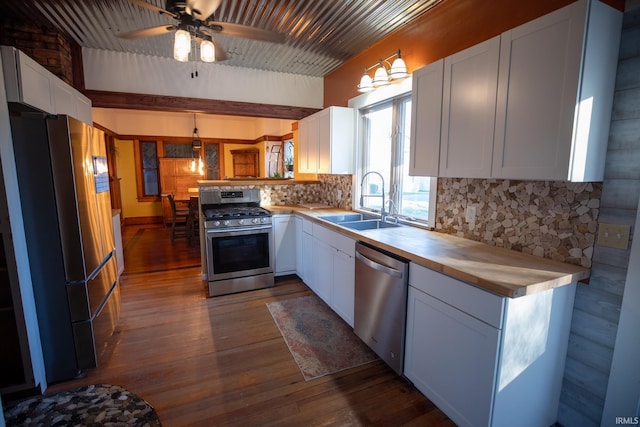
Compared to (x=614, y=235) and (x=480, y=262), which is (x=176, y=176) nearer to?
(x=480, y=262)

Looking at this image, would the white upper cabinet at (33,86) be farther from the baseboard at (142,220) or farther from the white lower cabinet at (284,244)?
the baseboard at (142,220)

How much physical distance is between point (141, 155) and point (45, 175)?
646cm

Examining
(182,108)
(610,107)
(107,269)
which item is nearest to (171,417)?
(107,269)

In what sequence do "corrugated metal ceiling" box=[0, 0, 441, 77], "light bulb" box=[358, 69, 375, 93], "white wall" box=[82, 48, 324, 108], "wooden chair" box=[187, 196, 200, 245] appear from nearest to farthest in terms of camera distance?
"corrugated metal ceiling" box=[0, 0, 441, 77]
"light bulb" box=[358, 69, 375, 93]
"white wall" box=[82, 48, 324, 108]
"wooden chair" box=[187, 196, 200, 245]

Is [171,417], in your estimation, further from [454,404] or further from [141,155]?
[141,155]

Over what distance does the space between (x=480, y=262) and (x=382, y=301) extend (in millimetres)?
730

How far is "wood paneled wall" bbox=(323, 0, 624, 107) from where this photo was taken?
1.82 meters

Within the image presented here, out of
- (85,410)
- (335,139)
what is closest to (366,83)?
(335,139)

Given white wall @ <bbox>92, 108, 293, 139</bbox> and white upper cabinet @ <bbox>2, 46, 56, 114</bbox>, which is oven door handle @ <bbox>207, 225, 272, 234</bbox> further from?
white wall @ <bbox>92, 108, 293, 139</bbox>

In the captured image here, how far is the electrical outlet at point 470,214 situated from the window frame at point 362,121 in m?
0.30

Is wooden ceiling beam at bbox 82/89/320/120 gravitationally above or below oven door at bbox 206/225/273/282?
above

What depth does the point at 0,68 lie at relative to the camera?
68.9 inches

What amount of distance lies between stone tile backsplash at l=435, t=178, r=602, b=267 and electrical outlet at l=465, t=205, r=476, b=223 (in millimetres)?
23

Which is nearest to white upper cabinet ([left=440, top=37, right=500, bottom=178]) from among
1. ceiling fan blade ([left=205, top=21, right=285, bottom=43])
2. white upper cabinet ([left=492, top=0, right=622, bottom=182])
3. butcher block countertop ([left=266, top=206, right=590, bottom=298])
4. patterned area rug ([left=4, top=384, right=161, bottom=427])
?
white upper cabinet ([left=492, top=0, right=622, bottom=182])
